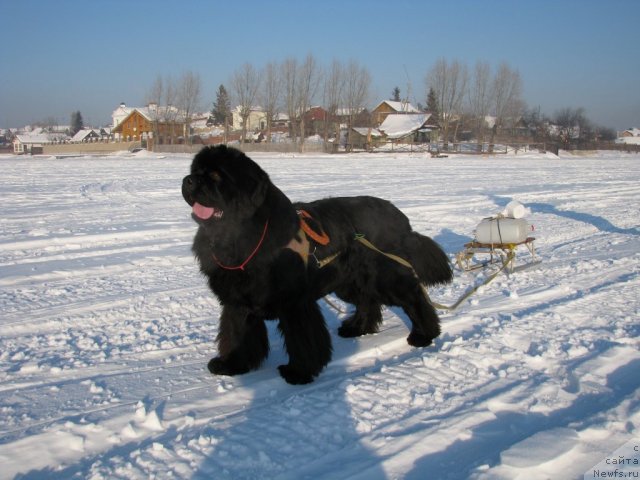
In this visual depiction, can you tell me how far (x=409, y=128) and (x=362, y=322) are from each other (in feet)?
255

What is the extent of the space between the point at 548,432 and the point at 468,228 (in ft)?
27.7

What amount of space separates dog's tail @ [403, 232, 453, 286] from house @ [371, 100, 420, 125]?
100143 mm

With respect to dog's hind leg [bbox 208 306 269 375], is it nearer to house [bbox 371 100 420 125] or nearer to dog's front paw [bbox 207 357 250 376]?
dog's front paw [bbox 207 357 250 376]

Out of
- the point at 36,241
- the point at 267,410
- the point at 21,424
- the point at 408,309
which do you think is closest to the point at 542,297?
the point at 408,309

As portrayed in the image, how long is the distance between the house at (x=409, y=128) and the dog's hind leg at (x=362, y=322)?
7409 cm

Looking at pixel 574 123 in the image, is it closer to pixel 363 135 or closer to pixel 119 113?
pixel 363 135

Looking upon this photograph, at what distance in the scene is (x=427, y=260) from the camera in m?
5.30

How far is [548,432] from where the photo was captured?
329 centimetres

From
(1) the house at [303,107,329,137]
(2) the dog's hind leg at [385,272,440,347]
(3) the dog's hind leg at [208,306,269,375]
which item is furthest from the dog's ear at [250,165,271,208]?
(1) the house at [303,107,329,137]

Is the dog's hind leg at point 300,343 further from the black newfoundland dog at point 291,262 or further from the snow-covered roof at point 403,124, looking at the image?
the snow-covered roof at point 403,124

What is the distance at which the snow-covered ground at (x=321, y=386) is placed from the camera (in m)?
3.09

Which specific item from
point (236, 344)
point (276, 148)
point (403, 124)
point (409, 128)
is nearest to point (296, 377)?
point (236, 344)

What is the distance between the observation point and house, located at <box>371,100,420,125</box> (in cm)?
10382

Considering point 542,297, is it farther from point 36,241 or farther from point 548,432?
point 36,241
